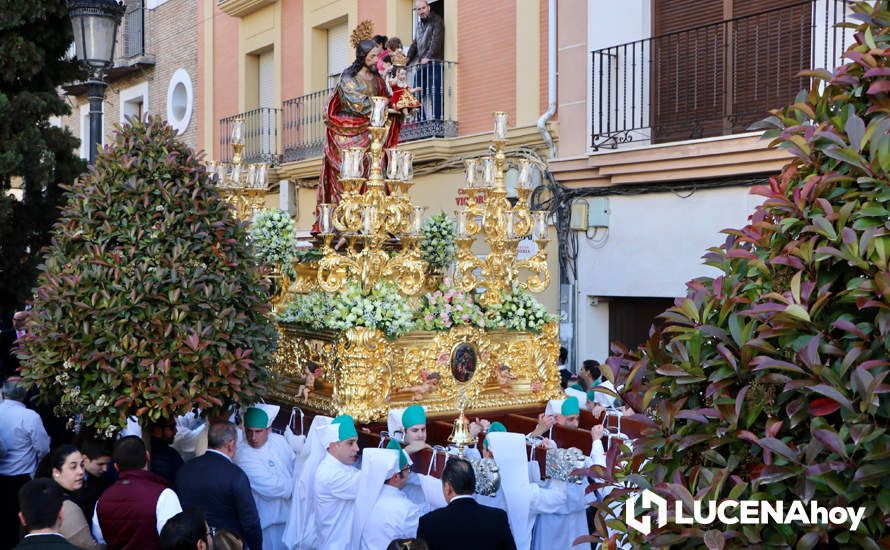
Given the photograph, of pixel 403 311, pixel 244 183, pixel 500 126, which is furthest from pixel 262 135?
pixel 403 311

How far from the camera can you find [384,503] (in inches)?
203

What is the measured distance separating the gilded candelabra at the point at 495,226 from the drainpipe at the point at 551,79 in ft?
10.9

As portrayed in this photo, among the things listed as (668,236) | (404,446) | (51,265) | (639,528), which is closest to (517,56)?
(668,236)

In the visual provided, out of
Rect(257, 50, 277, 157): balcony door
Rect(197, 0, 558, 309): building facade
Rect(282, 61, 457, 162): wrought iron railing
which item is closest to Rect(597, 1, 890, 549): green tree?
Rect(197, 0, 558, 309): building facade

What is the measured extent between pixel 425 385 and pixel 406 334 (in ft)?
1.26

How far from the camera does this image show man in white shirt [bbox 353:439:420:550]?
16.8 feet

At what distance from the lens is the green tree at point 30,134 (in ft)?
27.1

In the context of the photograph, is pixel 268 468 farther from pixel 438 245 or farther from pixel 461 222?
pixel 438 245

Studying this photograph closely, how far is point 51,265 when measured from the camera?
5.18m

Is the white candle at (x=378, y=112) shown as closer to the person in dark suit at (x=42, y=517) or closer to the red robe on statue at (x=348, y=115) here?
the red robe on statue at (x=348, y=115)

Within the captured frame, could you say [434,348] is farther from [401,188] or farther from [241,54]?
[241,54]

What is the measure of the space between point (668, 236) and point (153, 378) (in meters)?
5.84

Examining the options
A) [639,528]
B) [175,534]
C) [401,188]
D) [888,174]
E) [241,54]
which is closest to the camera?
[888,174]

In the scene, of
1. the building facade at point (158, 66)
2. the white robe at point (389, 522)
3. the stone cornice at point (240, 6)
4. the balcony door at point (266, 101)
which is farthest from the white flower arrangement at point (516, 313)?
the building facade at point (158, 66)
